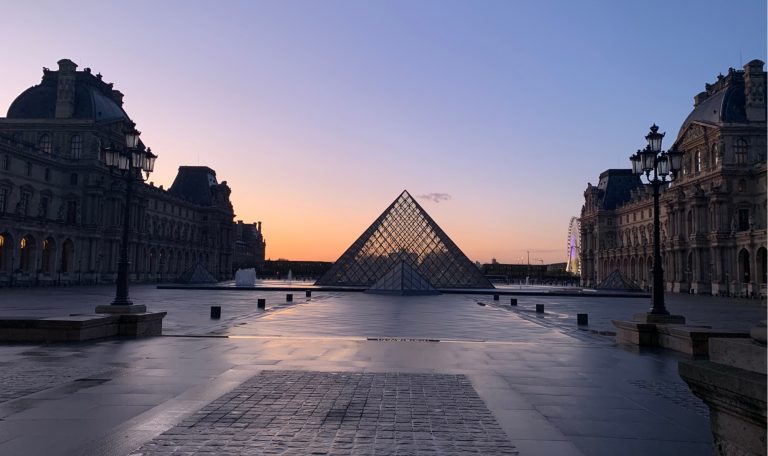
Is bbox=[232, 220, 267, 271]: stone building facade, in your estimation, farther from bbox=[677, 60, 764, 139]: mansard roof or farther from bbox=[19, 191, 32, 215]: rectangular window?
bbox=[677, 60, 764, 139]: mansard roof

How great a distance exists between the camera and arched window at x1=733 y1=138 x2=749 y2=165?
49.6 metres

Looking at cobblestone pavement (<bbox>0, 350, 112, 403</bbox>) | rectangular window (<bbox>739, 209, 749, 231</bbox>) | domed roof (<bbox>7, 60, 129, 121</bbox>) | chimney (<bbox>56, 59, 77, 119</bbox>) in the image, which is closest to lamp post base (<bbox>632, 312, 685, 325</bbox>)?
cobblestone pavement (<bbox>0, 350, 112, 403</bbox>)

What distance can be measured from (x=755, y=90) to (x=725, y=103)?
2472 mm

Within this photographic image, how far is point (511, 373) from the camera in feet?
26.4

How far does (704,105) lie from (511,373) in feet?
190

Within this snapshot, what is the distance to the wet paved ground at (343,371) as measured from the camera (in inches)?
184

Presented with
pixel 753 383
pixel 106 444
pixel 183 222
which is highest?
pixel 183 222

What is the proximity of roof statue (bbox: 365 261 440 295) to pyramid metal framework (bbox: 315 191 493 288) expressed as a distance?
5.46 m

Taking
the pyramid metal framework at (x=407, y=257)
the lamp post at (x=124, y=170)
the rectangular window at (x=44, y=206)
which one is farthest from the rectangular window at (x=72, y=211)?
the lamp post at (x=124, y=170)

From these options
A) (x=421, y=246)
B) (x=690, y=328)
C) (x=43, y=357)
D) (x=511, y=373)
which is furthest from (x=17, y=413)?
(x=421, y=246)

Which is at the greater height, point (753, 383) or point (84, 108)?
point (84, 108)

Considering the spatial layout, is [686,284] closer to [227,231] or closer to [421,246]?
[421,246]

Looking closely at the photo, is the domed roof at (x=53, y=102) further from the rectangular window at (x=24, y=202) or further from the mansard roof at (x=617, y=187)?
the mansard roof at (x=617, y=187)

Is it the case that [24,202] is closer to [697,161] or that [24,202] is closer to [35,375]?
[35,375]
